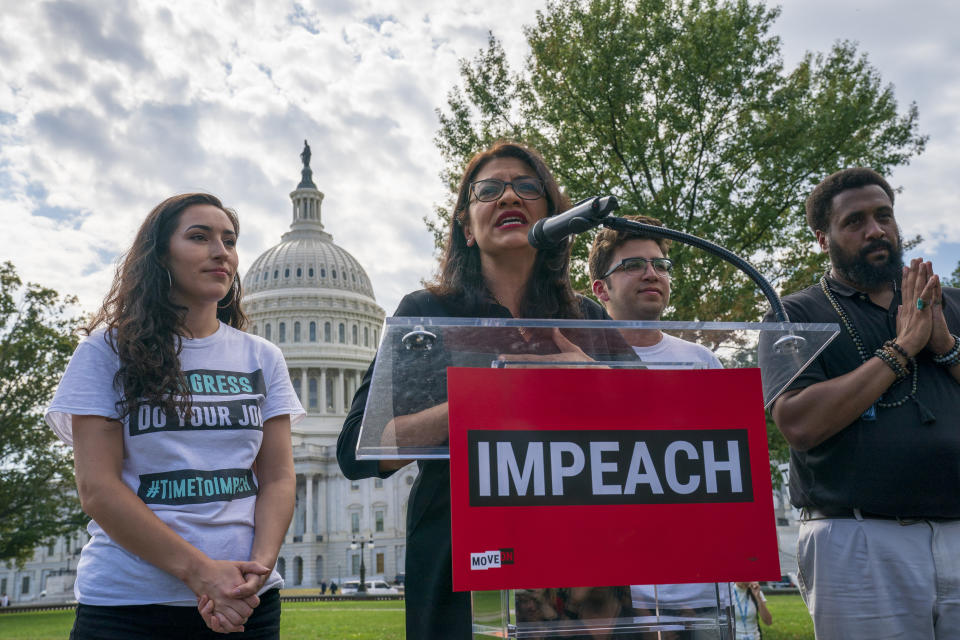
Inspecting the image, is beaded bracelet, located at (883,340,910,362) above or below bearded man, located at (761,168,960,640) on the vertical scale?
above

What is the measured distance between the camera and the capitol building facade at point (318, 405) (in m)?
81.1

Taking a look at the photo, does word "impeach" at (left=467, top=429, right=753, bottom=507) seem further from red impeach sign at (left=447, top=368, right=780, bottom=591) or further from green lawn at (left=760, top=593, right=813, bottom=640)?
green lawn at (left=760, top=593, right=813, bottom=640)

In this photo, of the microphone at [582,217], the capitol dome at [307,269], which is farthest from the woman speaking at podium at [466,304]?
A: the capitol dome at [307,269]

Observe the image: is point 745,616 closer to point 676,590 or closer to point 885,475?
point 885,475

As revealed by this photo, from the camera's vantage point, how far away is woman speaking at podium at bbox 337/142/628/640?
78.9 inches

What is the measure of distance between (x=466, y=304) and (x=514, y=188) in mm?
397

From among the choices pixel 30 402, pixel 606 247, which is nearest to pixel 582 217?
pixel 606 247

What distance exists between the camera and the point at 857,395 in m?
2.87

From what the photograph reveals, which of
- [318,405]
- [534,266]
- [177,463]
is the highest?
[318,405]

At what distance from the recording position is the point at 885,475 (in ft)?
9.60

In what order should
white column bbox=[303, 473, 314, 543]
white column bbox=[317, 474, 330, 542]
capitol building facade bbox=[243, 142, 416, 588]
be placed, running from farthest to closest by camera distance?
white column bbox=[317, 474, 330, 542], white column bbox=[303, 473, 314, 543], capitol building facade bbox=[243, 142, 416, 588]

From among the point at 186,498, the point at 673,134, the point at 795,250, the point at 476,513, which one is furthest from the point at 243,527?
the point at 795,250

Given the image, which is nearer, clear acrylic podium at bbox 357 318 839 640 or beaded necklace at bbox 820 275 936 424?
clear acrylic podium at bbox 357 318 839 640

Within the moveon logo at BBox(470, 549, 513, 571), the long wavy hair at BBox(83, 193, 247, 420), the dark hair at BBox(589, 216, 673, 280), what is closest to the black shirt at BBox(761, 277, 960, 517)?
the dark hair at BBox(589, 216, 673, 280)
